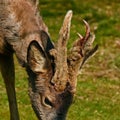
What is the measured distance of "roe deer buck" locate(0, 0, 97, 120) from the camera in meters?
8.38

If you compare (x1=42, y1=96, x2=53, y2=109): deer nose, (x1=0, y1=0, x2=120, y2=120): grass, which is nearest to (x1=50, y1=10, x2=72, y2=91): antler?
(x1=42, y1=96, x2=53, y2=109): deer nose

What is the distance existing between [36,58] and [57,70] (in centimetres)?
31

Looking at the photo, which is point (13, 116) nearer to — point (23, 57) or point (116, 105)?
point (23, 57)

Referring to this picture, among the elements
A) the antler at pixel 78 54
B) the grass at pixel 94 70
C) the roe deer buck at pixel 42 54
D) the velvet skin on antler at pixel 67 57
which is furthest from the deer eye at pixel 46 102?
the grass at pixel 94 70

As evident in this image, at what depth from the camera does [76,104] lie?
11.6 meters

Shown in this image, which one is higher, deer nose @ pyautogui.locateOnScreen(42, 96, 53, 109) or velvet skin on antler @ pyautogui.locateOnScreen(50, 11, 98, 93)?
velvet skin on antler @ pyautogui.locateOnScreen(50, 11, 98, 93)

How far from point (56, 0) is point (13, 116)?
11.7m

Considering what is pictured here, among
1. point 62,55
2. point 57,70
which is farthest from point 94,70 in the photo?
point 62,55

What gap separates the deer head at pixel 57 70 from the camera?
8352 millimetres

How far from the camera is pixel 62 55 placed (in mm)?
8289

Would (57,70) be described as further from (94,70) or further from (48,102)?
(94,70)

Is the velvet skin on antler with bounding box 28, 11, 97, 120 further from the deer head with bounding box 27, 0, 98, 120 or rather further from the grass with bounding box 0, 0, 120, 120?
the grass with bounding box 0, 0, 120, 120

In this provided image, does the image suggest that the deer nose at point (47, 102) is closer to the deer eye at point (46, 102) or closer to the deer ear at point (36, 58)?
the deer eye at point (46, 102)

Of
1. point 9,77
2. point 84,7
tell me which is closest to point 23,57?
point 9,77
